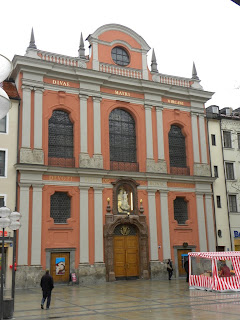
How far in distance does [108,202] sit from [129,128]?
6903mm

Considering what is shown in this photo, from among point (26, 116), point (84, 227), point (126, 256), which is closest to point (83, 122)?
point (26, 116)

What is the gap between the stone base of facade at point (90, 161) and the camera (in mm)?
30391

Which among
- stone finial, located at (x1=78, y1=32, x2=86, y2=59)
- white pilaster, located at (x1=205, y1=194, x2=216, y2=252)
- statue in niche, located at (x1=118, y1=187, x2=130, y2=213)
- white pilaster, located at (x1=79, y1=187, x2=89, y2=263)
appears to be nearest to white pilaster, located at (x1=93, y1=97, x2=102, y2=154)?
white pilaster, located at (x1=79, y1=187, x2=89, y2=263)

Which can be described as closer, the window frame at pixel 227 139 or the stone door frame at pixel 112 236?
the stone door frame at pixel 112 236

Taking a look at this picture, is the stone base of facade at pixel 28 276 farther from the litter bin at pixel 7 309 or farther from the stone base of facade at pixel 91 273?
the litter bin at pixel 7 309

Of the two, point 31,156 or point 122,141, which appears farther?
point 122,141

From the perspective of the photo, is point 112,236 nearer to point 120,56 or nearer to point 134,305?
point 134,305

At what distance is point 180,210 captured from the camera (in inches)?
1345

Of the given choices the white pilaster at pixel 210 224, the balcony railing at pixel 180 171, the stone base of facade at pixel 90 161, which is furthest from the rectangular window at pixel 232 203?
the stone base of facade at pixel 90 161

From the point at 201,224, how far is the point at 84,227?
34.4ft

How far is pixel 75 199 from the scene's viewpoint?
29.9 metres

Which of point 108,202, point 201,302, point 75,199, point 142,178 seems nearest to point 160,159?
point 142,178

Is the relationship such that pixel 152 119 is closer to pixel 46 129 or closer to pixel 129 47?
pixel 129 47

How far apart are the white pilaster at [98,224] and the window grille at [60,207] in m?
2.03
